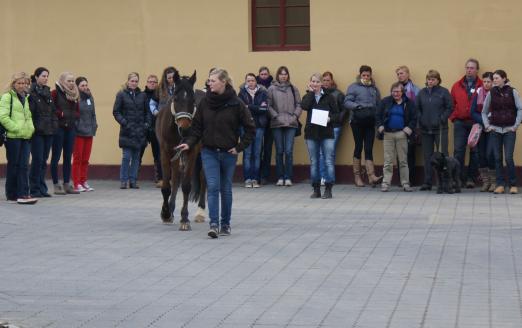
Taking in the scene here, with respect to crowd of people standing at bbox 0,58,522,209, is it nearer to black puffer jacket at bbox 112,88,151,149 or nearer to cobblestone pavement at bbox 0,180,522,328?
black puffer jacket at bbox 112,88,151,149

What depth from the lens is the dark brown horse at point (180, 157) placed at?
51.7 feet

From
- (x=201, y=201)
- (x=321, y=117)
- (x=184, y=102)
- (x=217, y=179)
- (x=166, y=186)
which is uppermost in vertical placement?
(x=184, y=102)

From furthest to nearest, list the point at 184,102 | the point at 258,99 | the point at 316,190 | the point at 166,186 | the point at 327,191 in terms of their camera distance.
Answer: the point at 258,99
the point at 316,190
the point at 327,191
the point at 166,186
the point at 184,102

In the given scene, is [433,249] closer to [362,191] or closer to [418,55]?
[362,191]

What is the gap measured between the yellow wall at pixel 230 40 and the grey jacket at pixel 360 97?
1.65ft

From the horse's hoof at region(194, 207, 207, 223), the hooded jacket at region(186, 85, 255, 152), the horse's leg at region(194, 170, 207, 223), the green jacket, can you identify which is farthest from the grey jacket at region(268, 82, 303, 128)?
the hooded jacket at region(186, 85, 255, 152)

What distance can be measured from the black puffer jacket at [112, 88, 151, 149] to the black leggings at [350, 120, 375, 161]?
3.77 meters

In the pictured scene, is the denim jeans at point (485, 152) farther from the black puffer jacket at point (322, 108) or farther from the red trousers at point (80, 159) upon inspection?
the red trousers at point (80, 159)

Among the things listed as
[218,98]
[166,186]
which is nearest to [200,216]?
[166,186]

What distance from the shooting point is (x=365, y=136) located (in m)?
22.3

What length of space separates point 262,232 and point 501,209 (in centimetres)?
444

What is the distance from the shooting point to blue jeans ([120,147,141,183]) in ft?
73.5

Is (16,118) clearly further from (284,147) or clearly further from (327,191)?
(284,147)

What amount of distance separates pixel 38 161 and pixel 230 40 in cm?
496
